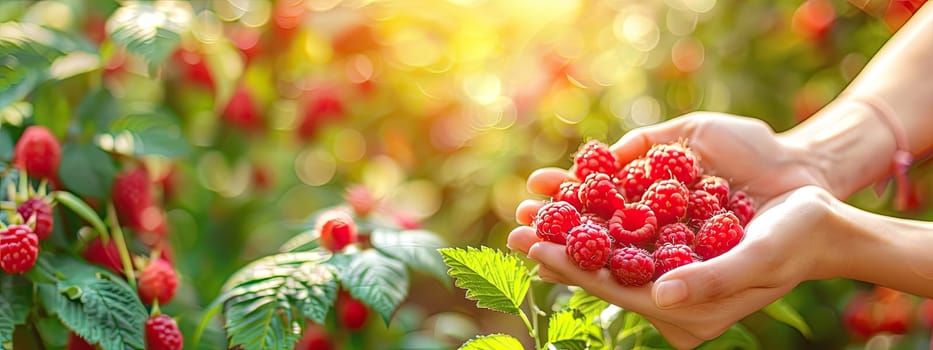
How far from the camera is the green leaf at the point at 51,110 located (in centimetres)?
116

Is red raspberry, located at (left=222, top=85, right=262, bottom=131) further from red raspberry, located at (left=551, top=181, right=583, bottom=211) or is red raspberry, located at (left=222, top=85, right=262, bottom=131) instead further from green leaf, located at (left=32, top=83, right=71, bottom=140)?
red raspberry, located at (left=551, top=181, right=583, bottom=211)

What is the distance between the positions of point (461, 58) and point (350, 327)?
80 cm

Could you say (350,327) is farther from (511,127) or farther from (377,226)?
(511,127)

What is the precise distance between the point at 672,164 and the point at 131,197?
0.64 meters

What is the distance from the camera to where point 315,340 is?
4.01 feet

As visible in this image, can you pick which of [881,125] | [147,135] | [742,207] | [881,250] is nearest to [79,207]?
[147,135]

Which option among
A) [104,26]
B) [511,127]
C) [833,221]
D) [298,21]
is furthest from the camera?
[511,127]

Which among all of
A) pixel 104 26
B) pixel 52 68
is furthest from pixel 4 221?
pixel 104 26

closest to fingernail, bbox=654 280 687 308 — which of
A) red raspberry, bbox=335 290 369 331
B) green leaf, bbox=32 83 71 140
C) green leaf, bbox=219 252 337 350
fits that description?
green leaf, bbox=219 252 337 350

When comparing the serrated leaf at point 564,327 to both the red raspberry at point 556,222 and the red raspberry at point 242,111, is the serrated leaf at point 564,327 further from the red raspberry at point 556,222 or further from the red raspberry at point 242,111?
the red raspberry at point 242,111

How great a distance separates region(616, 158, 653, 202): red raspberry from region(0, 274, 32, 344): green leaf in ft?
2.06

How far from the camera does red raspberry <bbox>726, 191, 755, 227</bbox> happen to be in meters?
1.06

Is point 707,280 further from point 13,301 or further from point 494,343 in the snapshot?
point 13,301

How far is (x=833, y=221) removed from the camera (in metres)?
0.95
